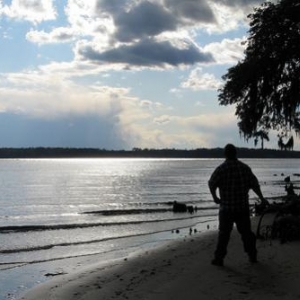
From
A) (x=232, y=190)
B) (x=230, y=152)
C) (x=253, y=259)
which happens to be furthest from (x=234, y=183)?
(x=253, y=259)

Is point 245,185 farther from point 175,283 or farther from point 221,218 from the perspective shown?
point 175,283

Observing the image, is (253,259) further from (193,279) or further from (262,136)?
(262,136)

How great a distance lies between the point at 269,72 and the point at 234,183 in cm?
1241

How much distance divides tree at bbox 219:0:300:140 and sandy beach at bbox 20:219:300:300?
9.75 meters

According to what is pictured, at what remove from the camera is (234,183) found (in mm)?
8508

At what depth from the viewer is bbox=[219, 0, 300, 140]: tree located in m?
19.2

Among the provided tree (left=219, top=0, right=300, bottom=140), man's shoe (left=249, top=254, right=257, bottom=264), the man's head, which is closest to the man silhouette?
the man's head

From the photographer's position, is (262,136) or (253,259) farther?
(262,136)

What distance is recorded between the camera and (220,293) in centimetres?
742

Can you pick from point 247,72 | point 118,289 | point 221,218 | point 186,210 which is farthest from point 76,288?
point 186,210

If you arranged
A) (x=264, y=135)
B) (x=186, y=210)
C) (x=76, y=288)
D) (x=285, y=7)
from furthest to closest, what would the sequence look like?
(x=186, y=210) → (x=264, y=135) → (x=285, y=7) → (x=76, y=288)

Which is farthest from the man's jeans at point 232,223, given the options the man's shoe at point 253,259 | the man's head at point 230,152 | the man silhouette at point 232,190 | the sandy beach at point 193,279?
the man's head at point 230,152

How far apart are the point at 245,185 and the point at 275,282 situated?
1642mm

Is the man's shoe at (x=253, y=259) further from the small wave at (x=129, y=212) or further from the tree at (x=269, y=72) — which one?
the small wave at (x=129, y=212)
